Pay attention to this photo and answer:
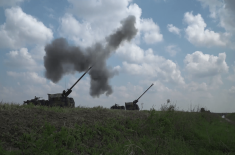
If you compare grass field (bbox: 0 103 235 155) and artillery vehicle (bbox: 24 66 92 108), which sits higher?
artillery vehicle (bbox: 24 66 92 108)

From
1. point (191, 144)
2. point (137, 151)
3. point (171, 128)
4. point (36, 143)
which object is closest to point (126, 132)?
point (137, 151)

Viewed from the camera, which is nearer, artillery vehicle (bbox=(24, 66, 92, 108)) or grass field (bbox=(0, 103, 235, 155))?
grass field (bbox=(0, 103, 235, 155))

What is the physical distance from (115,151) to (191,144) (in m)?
4.96

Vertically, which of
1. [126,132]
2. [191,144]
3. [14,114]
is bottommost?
[191,144]

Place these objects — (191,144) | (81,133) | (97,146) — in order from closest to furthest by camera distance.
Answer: (97,146) → (81,133) → (191,144)

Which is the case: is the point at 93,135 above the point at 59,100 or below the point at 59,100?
below

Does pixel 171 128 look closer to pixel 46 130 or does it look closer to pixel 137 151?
pixel 137 151

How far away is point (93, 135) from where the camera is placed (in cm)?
757

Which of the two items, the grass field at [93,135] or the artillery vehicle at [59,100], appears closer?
the grass field at [93,135]

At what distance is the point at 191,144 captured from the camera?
31.7 ft

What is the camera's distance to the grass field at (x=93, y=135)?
5895 mm

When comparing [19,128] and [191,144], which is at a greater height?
[19,128]

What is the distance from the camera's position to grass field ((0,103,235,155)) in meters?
5.89

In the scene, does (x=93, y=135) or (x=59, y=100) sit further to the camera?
(x=59, y=100)
